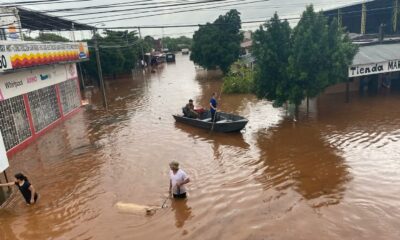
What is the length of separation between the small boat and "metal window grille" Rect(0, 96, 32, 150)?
323 inches

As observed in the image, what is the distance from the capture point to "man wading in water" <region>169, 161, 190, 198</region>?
9.00 meters

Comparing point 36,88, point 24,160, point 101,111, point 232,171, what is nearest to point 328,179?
point 232,171

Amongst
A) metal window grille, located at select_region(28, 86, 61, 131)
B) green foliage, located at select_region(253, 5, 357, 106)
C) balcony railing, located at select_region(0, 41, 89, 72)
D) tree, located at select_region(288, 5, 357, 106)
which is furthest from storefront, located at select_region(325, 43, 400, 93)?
metal window grille, located at select_region(28, 86, 61, 131)

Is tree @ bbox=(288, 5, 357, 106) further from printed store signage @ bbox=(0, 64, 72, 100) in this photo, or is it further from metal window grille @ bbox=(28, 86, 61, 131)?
metal window grille @ bbox=(28, 86, 61, 131)

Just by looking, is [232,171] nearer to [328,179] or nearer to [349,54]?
[328,179]

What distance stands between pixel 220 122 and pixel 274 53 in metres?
4.73

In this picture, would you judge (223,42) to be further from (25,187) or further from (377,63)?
(25,187)

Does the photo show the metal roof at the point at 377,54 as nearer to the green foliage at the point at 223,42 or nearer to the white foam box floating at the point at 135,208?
the white foam box floating at the point at 135,208

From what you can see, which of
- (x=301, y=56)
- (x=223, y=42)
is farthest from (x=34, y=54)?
(x=223, y=42)

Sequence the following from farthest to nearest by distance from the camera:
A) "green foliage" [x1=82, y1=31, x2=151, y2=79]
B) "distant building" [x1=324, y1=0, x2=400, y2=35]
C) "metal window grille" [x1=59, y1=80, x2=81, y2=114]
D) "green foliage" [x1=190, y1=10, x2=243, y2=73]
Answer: "green foliage" [x1=82, y1=31, x2=151, y2=79] → "green foliage" [x1=190, y1=10, x2=243, y2=73] → "distant building" [x1=324, y1=0, x2=400, y2=35] → "metal window grille" [x1=59, y1=80, x2=81, y2=114]

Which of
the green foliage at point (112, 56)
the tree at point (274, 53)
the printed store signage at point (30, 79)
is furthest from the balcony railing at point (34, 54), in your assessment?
the green foliage at point (112, 56)

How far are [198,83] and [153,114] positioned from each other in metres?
16.4

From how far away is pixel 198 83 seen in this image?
38375 millimetres

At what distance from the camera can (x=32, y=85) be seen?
18250mm
